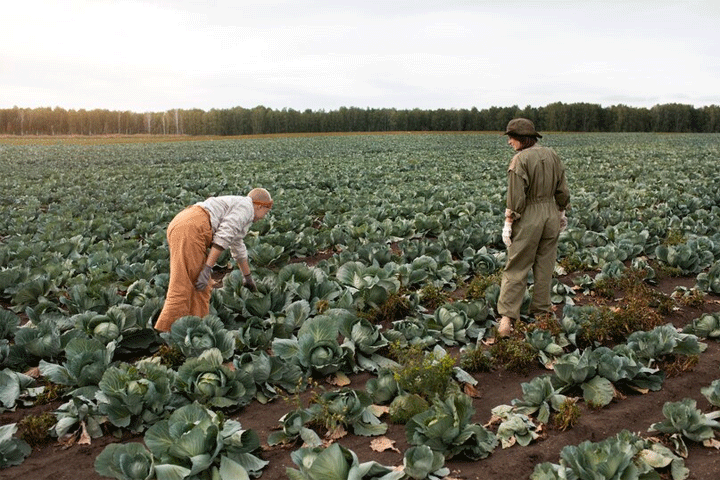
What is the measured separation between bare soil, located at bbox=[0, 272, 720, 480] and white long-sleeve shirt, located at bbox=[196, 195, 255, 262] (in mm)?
1729

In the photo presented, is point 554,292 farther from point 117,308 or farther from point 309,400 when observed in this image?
point 117,308

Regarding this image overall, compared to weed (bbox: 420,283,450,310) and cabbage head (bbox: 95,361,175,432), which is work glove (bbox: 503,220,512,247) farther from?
cabbage head (bbox: 95,361,175,432)

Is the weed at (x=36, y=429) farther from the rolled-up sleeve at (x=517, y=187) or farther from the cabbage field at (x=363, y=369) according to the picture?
the rolled-up sleeve at (x=517, y=187)

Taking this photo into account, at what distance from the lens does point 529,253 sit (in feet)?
19.7

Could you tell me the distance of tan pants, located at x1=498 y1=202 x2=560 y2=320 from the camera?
5.88 metres

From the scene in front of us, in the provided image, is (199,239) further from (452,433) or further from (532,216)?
(532,216)

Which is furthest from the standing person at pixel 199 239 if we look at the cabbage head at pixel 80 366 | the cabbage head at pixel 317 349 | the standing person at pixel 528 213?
the standing person at pixel 528 213

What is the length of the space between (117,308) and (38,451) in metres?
1.75

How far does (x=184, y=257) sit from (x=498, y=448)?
138 inches

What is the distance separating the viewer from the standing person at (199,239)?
5.73 metres

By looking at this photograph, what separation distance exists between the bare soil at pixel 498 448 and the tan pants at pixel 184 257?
136 cm

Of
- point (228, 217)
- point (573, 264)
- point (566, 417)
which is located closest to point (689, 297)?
point (573, 264)

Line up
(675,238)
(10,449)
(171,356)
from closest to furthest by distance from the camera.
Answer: (10,449) < (171,356) < (675,238)

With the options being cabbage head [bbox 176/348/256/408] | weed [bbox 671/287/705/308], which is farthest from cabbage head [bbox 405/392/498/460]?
weed [bbox 671/287/705/308]
